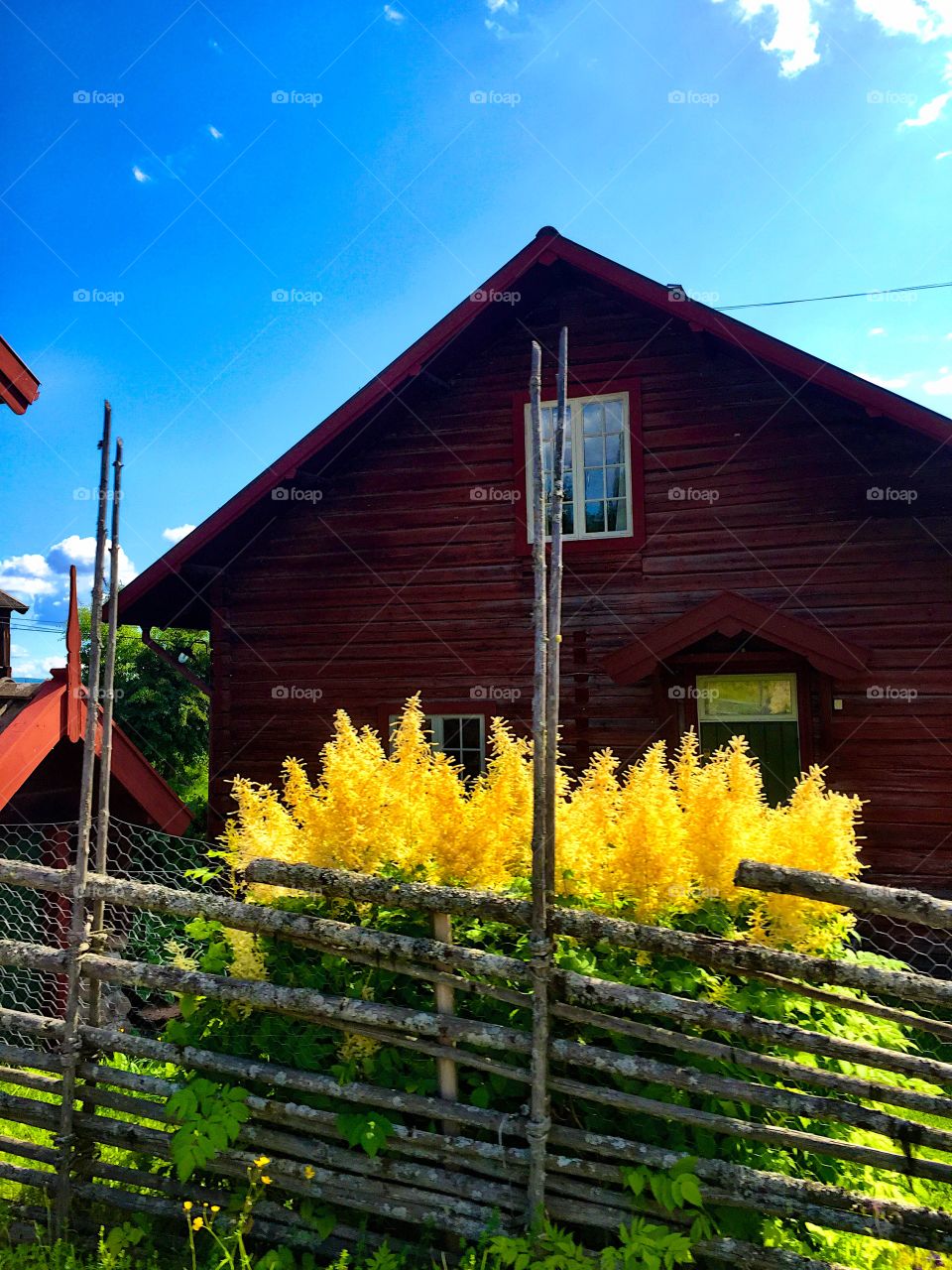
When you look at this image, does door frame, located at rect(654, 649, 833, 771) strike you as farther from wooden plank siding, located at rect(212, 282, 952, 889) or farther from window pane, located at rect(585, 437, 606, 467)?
window pane, located at rect(585, 437, 606, 467)

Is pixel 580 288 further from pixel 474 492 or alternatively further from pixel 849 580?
pixel 849 580

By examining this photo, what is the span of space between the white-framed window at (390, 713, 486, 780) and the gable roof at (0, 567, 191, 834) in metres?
3.85

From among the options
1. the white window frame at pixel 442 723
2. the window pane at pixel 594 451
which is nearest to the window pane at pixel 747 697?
the white window frame at pixel 442 723

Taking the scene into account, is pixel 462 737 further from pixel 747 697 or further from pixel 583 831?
pixel 583 831

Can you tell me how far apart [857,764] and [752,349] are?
15.1ft

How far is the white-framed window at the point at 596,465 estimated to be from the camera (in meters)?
10.1

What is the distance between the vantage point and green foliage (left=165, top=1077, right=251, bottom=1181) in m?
3.64

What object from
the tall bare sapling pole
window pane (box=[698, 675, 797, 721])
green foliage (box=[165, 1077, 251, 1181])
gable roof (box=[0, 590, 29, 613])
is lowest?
green foliage (box=[165, 1077, 251, 1181])

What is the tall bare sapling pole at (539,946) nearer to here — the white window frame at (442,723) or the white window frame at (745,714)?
the white window frame at (745,714)

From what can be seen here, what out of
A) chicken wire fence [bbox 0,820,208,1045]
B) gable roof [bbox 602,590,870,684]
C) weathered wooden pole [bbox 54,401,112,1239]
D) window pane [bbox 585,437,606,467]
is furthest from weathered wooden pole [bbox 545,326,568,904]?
window pane [bbox 585,437,606,467]

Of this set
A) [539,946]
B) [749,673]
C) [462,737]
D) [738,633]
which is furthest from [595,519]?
[539,946]

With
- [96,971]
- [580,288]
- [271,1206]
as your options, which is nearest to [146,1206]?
[271,1206]

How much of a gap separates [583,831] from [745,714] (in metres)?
6.25

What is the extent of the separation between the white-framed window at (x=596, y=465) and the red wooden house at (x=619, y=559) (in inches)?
1.2
